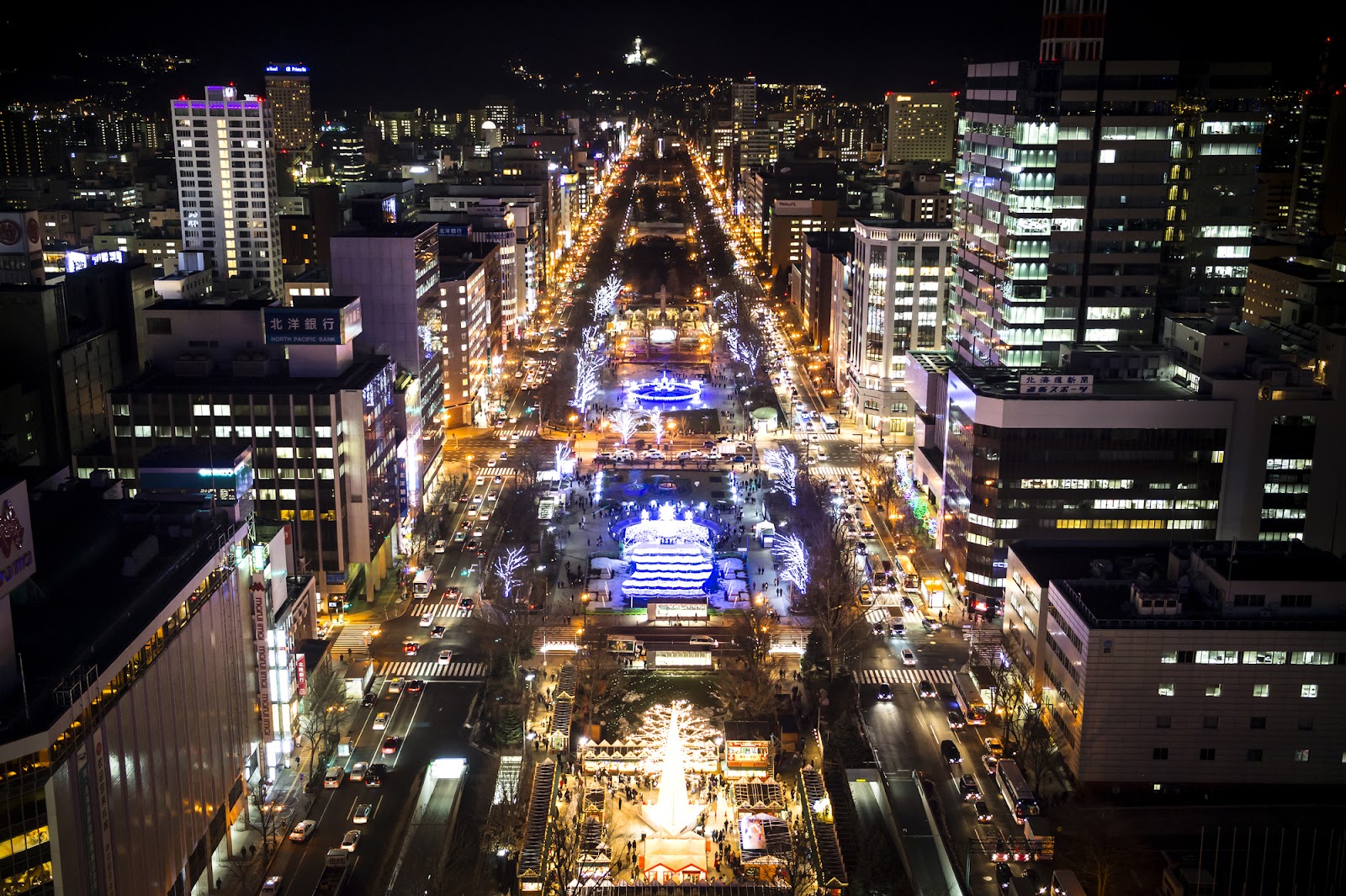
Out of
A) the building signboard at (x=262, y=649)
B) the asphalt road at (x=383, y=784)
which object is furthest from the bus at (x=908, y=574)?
the building signboard at (x=262, y=649)

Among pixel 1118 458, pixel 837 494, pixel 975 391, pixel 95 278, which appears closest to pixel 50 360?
pixel 95 278

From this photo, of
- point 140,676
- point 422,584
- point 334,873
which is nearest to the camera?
point 140,676

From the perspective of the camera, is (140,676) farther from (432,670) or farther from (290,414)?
(290,414)

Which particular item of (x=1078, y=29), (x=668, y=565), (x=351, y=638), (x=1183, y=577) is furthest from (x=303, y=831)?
(x=1078, y=29)

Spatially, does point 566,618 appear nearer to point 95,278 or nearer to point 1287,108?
point 95,278

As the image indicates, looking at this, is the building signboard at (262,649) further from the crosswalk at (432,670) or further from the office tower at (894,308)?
the office tower at (894,308)

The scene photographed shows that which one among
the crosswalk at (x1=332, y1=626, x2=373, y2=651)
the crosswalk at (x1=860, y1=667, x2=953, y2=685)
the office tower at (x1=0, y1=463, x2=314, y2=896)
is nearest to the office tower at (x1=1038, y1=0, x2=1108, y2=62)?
the crosswalk at (x1=860, y1=667, x2=953, y2=685)
